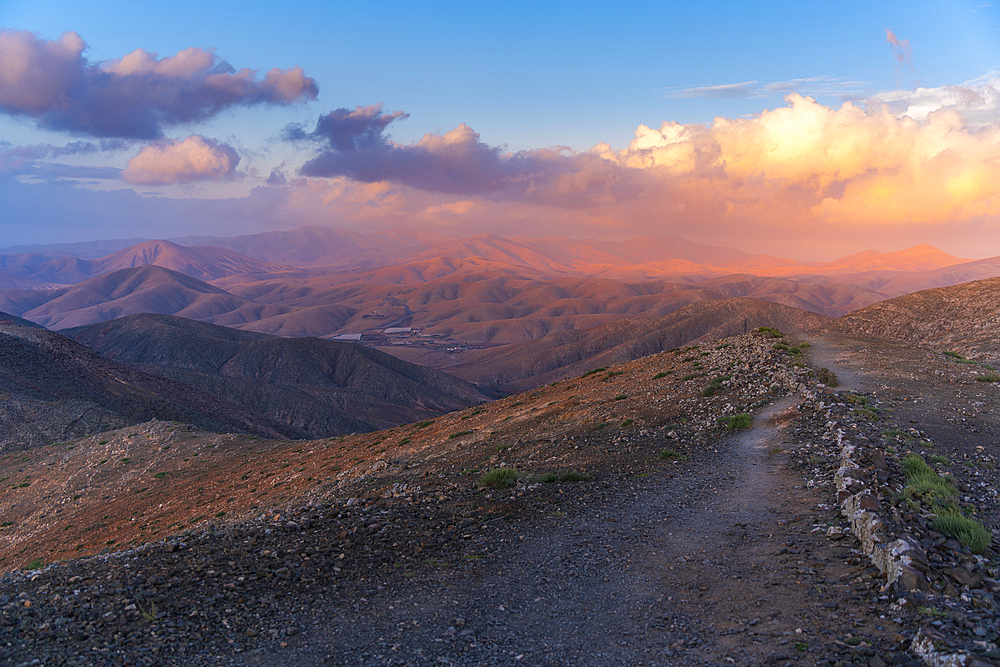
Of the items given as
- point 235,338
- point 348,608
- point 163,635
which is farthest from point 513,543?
point 235,338

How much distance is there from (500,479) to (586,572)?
163 inches

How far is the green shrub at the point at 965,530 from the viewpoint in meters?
7.96

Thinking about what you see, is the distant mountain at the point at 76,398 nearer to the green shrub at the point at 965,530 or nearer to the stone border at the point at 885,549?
the stone border at the point at 885,549

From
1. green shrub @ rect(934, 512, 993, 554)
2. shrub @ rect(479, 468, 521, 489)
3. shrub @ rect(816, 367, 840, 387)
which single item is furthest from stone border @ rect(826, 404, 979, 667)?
shrub @ rect(816, 367, 840, 387)

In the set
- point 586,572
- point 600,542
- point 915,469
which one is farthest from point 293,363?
point 915,469

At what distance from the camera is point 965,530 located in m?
8.30

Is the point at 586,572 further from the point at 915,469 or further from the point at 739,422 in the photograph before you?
the point at 739,422

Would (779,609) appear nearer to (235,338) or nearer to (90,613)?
(90,613)

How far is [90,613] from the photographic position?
24.8 feet

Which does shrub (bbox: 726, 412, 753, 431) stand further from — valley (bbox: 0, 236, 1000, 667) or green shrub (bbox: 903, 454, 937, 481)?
green shrub (bbox: 903, 454, 937, 481)

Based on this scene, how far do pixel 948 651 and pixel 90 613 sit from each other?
10.4 m

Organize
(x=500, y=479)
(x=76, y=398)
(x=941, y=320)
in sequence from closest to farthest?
(x=500, y=479) → (x=941, y=320) → (x=76, y=398)

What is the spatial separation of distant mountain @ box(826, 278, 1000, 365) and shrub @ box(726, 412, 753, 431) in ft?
98.8

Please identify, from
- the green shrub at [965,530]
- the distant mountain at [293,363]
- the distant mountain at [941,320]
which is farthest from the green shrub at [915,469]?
the distant mountain at [293,363]
